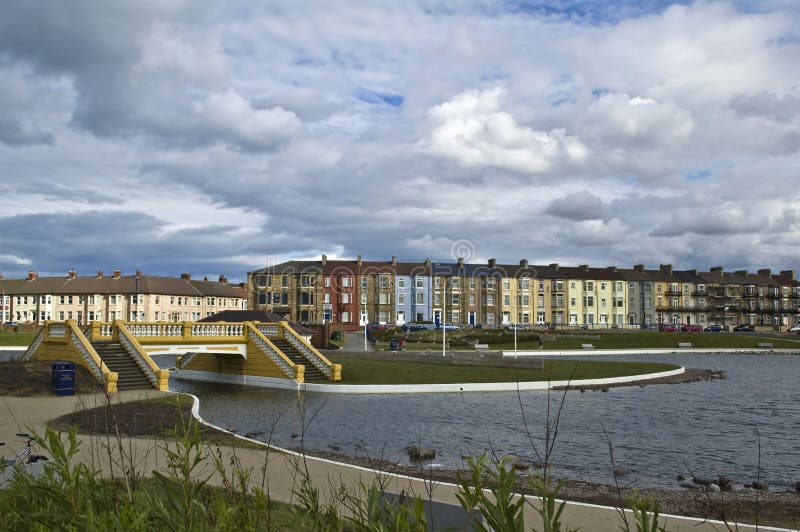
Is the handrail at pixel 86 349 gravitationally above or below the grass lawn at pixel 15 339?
above

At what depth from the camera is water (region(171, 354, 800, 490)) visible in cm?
1833

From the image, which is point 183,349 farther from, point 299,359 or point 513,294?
point 513,294

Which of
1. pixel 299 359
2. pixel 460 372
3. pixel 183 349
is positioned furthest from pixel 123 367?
pixel 460 372

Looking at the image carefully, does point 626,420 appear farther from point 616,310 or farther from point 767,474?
point 616,310

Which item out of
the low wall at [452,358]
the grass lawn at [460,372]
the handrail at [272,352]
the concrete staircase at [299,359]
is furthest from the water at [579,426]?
the low wall at [452,358]

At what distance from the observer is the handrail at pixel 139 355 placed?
31.5 metres

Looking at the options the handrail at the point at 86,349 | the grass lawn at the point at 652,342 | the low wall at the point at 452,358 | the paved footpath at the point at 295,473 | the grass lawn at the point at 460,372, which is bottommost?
the grass lawn at the point at 652,342

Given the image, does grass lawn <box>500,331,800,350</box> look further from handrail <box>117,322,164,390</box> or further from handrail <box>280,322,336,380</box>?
handrail <box>117,322,164,390</box>

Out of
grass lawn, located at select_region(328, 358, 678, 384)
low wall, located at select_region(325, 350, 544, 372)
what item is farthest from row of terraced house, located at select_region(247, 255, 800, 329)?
grass lawn, located at select_region(328, 358, 678, 384)

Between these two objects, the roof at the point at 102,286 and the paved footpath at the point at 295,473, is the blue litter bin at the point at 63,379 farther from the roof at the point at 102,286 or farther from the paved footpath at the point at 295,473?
the roof at the point at 102,286

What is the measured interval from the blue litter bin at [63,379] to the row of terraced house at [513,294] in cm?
6795

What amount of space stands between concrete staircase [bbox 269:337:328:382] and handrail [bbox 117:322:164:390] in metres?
7.77

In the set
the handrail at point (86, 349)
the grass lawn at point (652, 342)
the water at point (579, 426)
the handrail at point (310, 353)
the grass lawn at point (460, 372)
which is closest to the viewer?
the water at point (579, 426)

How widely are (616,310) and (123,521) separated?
391 feet
